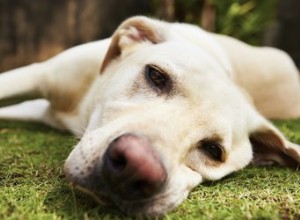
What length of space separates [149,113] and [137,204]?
45cm

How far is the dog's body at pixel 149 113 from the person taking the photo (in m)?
1.74

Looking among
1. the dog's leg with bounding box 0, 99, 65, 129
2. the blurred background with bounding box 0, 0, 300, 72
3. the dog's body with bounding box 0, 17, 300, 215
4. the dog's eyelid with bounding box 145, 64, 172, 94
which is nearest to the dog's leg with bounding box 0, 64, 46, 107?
the dog's body with bounding box 0, 17, 300, 215

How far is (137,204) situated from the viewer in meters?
1.75

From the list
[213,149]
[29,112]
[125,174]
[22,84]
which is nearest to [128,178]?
[125,174]

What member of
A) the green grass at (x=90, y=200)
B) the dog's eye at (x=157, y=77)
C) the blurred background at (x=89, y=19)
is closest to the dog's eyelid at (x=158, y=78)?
the dog's eye at (x=157, y=77)

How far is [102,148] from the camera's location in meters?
1.83

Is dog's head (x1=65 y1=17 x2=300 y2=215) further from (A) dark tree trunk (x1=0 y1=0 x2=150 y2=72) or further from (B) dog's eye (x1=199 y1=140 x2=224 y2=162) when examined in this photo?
(A) dark tree trunk (x1=0 y1=0 x2=150 y2=72)

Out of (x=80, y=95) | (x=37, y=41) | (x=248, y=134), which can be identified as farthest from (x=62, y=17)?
(x=248, y=134)

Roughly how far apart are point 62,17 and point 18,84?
12.3ft

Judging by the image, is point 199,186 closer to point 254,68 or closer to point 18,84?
point 18,84

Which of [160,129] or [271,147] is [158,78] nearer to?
[160,129]

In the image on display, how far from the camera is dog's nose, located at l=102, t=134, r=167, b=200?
5.29 ft

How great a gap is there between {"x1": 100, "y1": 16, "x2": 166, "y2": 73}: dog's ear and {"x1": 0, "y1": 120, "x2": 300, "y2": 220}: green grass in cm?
62

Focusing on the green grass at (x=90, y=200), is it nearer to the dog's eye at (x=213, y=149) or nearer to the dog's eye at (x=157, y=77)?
the dog's eye at (x=213, y=149)
